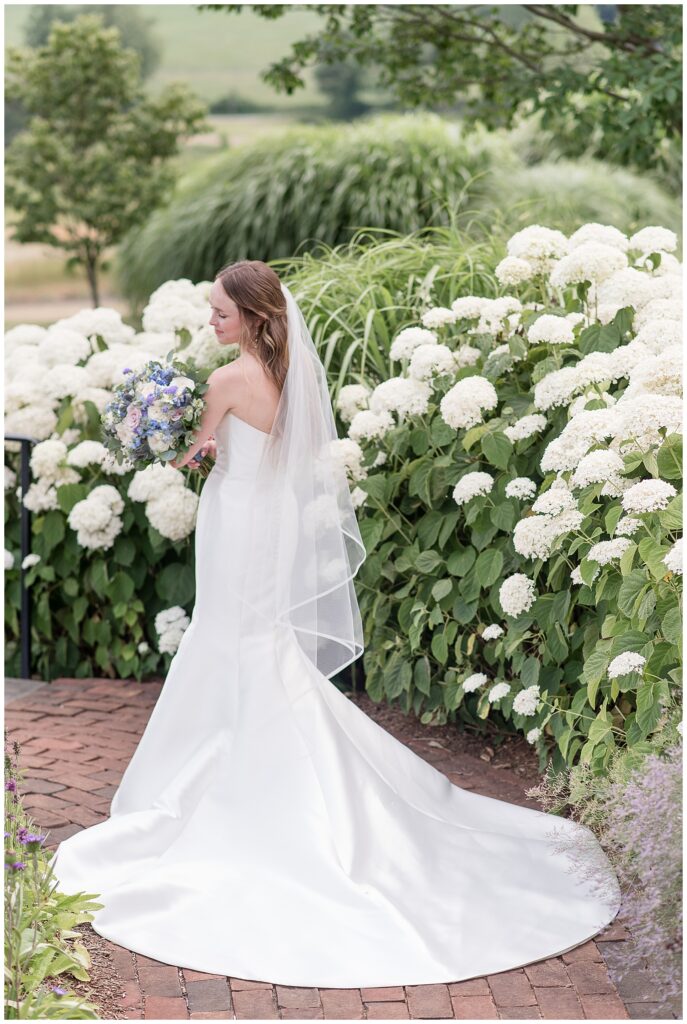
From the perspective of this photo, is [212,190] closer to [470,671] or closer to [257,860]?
[470,671]

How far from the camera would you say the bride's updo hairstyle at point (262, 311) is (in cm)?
Answer: 373

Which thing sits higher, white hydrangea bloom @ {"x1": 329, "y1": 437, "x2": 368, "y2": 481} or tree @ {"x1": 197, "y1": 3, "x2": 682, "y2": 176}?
tree @ {"x1": 197, "y1": 3, "x2": 682, "y2": 176}

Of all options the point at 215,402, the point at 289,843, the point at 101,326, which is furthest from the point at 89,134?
the point at 289,843

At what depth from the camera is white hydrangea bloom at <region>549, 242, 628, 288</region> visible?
428cm

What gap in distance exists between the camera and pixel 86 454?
5145 millimetres

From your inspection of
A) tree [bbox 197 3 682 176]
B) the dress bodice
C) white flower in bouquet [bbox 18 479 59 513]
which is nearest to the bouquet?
the dress bodice

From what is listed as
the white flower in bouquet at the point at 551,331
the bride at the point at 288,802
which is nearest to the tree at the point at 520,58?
the white flower in bouquet at the point at 551,331

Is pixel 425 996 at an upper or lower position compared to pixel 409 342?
lower

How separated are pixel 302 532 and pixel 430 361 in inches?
38.0

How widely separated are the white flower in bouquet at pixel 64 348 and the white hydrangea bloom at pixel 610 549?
10.2ft

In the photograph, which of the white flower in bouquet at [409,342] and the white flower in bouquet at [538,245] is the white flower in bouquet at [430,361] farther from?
the white flower in bouquet at [538,245]

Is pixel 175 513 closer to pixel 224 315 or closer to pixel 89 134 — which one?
pixel 224 315

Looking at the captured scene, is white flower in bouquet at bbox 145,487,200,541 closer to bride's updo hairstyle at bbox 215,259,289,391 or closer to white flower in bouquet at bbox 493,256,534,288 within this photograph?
bride's updo hairstyle at bbox 215,259,289,391

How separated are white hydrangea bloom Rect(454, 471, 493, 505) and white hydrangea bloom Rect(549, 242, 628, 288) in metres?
0.88
